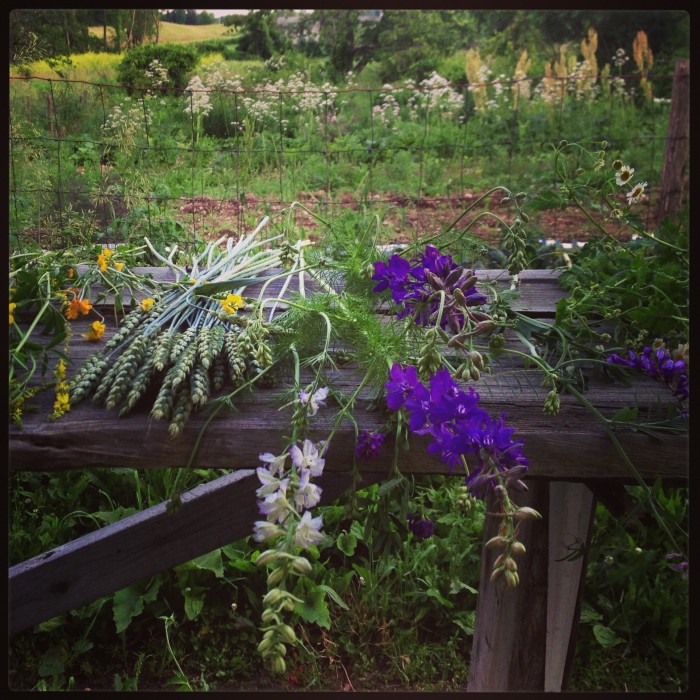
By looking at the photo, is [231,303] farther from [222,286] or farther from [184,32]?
[184,32]

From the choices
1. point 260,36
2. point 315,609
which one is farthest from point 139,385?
point 260,36

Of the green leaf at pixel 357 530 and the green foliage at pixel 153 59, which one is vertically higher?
the green foliage at pixel 153 59

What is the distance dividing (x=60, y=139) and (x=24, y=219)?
0.11 m

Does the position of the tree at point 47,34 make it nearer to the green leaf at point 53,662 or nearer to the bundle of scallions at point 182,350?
the bundle of scallions at point 182,350

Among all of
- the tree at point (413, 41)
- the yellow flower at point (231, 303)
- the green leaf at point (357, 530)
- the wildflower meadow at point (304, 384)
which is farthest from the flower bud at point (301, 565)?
the tree at point (413, 41)

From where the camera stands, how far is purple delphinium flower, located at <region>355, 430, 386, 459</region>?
0.70 meters

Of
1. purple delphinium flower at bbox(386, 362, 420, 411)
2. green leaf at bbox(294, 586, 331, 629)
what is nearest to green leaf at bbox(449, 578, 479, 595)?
green leaf at bbox(294, 586, 331, 629)

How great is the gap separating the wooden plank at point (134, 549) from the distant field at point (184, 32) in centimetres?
51

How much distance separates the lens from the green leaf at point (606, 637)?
46.4 inches

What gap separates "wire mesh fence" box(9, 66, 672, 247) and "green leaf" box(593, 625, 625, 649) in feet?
2.41

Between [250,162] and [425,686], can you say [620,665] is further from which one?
[250,162]

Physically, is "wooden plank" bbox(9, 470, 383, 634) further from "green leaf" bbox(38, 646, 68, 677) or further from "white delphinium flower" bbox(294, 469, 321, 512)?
"white delphinium flower" bbox(294, 469, 321, 512)

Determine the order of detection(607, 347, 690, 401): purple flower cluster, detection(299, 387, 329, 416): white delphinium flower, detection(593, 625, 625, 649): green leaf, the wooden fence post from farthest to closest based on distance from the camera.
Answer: the wooden fence post
detection(593, 625, 625, 649): green leaf
detection(607, 347, 690, 401): purple flower cluster
detection(299, 387, 329, 416): white delphinium flower

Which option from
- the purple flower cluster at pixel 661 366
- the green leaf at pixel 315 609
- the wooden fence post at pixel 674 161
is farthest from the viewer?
the wooden fence post at pixel 674 161
